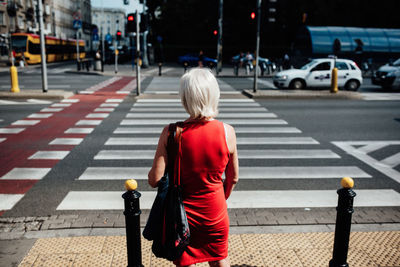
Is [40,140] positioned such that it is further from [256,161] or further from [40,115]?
[256,161]

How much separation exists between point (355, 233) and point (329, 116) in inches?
312

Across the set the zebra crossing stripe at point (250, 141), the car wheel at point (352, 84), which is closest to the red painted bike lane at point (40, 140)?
the zebra crossing stripe at point (250, 141)

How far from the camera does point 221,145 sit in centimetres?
235

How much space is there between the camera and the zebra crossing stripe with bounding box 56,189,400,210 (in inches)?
196

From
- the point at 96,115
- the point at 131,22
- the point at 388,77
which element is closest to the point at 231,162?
the point at 96,115

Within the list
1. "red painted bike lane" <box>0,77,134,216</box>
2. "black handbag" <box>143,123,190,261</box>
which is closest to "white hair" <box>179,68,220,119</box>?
"black handbag" <box>143,123,190,261</box>

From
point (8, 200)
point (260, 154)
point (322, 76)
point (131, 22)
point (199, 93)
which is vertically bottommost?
point (8, 200)

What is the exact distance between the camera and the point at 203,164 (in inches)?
92.7

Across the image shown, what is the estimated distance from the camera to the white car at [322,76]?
699 inches

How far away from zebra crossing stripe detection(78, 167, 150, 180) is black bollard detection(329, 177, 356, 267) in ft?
11.4

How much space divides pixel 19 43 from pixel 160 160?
3973 centimetres

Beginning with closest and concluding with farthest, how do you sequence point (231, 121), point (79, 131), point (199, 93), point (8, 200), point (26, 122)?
point (199, 93) < point (8, 200) < point (79, 131) < point (26, 122) < point (231, 121)

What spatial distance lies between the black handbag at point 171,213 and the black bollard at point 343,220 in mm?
1309

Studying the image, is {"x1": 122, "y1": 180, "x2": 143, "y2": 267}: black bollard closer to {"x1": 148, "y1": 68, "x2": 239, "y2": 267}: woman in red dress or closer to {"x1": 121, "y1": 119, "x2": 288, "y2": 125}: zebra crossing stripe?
{"x1": 148, "y1": 68, "x2": 239, "y2": 267}: woman in red dress
